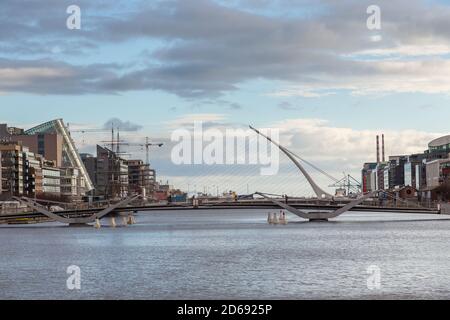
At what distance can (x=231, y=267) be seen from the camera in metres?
61.6

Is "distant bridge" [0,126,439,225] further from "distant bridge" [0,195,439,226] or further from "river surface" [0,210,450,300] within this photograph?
"river surface" [0,210,450,300]

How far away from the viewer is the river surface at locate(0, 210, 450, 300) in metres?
48.1

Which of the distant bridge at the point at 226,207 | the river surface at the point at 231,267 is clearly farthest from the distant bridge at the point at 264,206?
the river surface at the point at 231,267

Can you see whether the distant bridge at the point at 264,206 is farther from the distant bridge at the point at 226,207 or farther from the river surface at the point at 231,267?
the river surface at the point at 231,267

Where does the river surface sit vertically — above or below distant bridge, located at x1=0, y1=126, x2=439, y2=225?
below

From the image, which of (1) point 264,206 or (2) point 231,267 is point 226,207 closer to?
(1) point 264,206

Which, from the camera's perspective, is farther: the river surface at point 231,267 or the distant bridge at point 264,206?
the distant bridge at point 264,206

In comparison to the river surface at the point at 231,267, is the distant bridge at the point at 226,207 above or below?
above

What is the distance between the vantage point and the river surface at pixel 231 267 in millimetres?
48094

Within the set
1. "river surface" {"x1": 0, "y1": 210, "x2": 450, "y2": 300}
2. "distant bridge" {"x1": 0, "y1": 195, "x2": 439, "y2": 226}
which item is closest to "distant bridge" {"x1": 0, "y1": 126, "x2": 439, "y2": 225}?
"distant bridge" {"x1": 0, "y1": 195, "x2": 439, "y2": 226}

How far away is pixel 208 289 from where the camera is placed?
49.5m

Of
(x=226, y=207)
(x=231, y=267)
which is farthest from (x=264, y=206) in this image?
(x=231, y=267)
